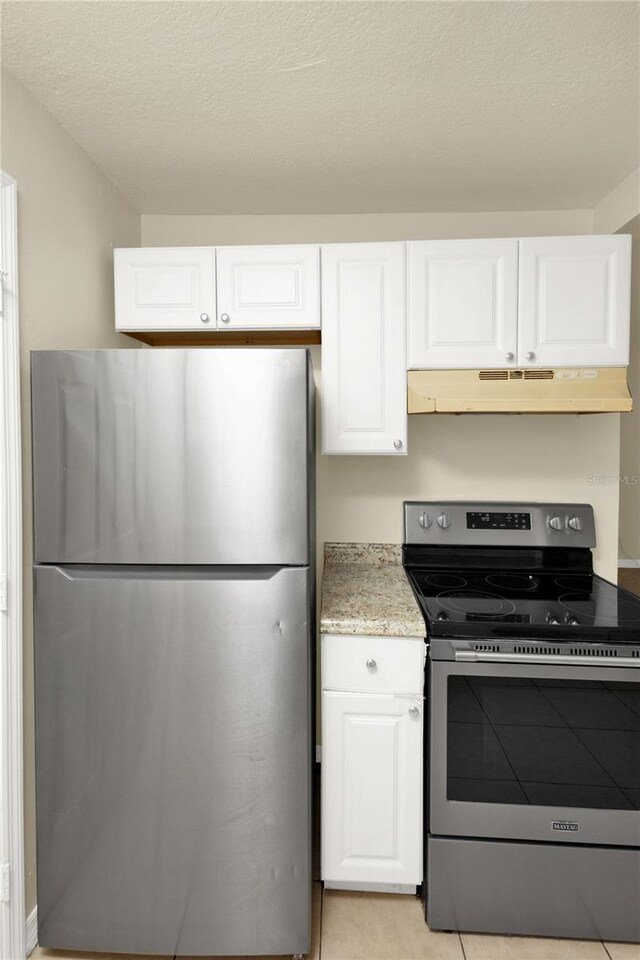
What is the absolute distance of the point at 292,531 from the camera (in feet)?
5.00

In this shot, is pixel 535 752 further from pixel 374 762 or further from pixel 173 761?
pixel 173 761

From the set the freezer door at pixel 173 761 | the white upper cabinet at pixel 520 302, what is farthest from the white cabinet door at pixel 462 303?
the freezer door at pixel 173 761

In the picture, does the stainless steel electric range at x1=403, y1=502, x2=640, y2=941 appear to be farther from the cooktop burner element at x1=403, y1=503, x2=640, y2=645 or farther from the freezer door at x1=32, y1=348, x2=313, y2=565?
the freezer door at x1=32, y1=348, x2=313, y2=565

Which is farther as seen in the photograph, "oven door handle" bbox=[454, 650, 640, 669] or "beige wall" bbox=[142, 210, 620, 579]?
"beige wall" bbox=[142, 210, 620, 579]

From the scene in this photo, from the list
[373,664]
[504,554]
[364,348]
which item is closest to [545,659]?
[373,664]

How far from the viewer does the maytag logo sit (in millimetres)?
1668

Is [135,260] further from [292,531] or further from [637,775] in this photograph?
[637,775]

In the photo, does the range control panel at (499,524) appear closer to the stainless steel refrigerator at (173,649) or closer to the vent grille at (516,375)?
the vent grille at (516,375)

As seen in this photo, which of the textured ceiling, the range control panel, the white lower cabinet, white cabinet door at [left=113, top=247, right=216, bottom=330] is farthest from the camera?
the range control panel

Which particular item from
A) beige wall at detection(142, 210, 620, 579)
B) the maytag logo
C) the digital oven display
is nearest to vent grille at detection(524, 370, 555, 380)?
beige wall at detection(142, 210, 620, 579)

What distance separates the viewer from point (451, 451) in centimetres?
246

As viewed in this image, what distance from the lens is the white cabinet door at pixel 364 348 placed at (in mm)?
2072

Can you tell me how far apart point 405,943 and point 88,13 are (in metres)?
2.65

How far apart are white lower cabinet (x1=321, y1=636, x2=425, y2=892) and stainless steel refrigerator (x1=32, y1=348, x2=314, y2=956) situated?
0.69ft
